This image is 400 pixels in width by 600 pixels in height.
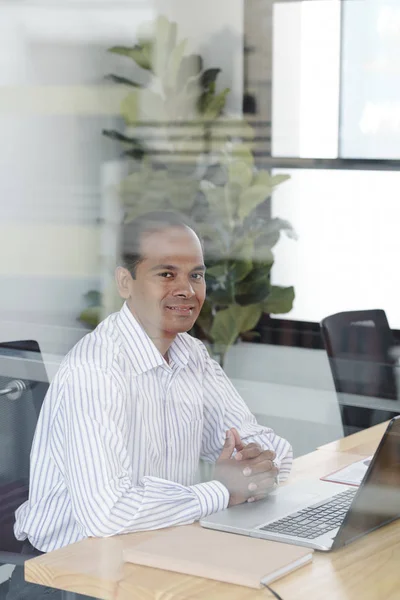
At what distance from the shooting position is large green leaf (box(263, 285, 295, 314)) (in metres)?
2.74

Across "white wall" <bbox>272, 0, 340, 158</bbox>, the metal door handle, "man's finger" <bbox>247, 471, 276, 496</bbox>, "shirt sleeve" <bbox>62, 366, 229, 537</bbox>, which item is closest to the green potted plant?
"white wall" <bbox>272, 0, 340, 158</bbox>

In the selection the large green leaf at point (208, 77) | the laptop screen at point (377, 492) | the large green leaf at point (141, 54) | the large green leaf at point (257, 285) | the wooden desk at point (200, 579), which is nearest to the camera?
the wooden desk at point (200, 579)

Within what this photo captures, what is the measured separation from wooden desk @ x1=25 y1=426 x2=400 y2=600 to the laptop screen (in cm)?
2

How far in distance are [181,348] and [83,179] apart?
48 centimetres

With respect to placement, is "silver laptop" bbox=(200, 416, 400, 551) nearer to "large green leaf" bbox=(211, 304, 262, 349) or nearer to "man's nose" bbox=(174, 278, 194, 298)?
"man's nose" bbox=(174, 278, 194, 298)

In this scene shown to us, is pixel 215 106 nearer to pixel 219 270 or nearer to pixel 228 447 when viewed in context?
pixel 219 270

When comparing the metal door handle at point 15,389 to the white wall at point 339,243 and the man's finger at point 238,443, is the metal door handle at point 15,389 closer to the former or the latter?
the man's finger at point 238,443

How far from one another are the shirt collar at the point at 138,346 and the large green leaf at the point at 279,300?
30.9 inches

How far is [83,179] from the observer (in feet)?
7.32

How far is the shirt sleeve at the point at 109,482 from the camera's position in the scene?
160 cm

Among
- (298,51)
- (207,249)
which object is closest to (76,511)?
(207,249)

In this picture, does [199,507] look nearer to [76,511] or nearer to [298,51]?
[76,511]

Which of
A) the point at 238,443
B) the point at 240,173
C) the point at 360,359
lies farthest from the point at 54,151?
the point at 360,359

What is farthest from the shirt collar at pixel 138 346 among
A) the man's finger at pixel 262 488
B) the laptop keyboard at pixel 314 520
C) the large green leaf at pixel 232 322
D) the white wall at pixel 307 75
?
the white wall at pixel 307 75
